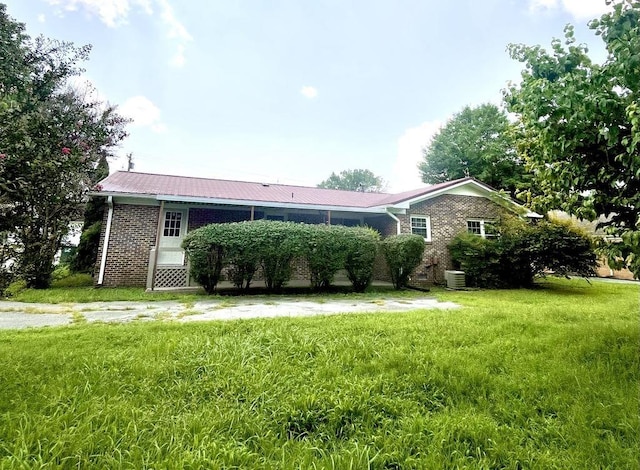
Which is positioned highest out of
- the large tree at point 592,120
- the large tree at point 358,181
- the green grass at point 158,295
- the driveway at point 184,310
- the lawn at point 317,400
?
the large tree at point 358,181

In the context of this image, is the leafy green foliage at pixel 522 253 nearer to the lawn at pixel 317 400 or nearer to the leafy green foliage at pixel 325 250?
the leafy green foliage at pixel 325 250

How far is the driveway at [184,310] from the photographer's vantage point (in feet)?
17.0

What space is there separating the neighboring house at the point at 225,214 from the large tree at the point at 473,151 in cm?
1144

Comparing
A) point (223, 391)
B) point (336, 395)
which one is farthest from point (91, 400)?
point (336, 395)

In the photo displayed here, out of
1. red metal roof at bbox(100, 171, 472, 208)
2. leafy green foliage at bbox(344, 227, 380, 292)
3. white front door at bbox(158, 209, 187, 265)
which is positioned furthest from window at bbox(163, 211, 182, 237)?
leafy green foliage at bbox(344, 227, 380, 292)

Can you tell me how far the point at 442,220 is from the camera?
1265 centimetres

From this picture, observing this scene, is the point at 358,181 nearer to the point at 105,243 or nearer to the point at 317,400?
the point at 105,243

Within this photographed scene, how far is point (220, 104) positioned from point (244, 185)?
4313mm

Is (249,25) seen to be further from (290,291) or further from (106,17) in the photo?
(290,291)

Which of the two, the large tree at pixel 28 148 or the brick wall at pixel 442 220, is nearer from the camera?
the large tree at pixel 28 148

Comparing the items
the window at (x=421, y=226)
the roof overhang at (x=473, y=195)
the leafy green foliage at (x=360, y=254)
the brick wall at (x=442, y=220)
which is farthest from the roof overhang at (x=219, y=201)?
the leafy green foliage at (x=360, y=254)

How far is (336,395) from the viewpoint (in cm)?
245

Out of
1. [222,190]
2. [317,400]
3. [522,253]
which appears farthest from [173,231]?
[522,253]

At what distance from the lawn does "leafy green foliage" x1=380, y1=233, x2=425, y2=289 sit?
5.69 meters
